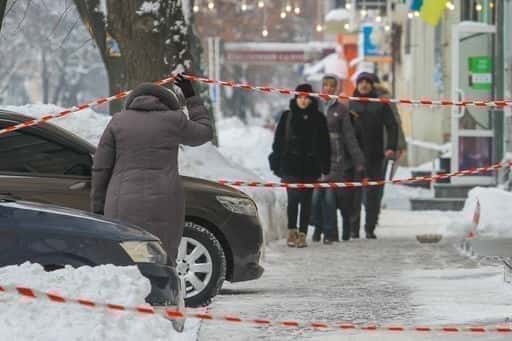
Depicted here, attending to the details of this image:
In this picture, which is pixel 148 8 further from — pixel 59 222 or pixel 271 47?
pixel 271 47

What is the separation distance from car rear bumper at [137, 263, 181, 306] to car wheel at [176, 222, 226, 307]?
2.52m

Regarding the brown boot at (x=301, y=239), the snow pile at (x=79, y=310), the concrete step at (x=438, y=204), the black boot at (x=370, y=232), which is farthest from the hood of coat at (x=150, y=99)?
the concrete step at (x=438, y=204)

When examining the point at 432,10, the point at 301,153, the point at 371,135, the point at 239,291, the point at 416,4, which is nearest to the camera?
the point at 239,291

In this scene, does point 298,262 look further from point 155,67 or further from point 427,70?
point 427,70

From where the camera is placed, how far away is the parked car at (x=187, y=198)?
985 cm

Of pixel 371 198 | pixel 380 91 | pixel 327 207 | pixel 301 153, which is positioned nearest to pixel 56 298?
pixel 301 153

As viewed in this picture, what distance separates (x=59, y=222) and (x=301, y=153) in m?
7.75

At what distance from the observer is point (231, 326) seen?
364 inches

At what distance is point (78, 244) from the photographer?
7.30 meters

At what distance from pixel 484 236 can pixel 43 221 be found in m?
7.25

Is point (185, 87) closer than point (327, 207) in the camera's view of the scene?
Yes

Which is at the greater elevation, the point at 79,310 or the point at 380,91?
the point at 380,91

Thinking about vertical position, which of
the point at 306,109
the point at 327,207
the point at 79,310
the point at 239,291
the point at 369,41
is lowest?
the point at 239,291

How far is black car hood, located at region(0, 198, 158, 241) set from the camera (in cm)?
728
